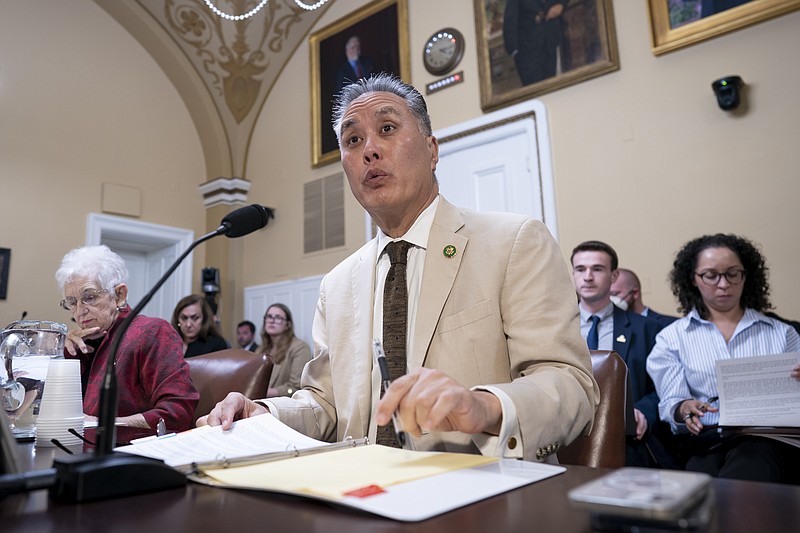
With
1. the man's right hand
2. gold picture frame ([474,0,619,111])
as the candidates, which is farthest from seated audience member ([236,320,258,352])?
the man's right hand

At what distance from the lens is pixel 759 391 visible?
2.29m

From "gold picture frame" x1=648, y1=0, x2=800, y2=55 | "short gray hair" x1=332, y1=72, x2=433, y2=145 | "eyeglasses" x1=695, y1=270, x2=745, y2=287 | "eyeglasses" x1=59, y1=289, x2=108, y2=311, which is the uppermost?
"gold picture frame" x1=648, y1=0, x2=800, y2=55

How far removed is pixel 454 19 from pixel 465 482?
5.38 m

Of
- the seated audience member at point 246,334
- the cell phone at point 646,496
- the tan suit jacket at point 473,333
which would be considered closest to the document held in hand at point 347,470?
the cell phone at point 646,496

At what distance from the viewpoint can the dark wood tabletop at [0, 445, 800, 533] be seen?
55 centimetres

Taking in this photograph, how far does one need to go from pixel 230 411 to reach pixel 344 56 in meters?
5.78

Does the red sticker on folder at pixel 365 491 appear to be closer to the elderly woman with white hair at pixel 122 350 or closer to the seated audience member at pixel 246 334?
the elderly woman with white hair at pixel 122 350

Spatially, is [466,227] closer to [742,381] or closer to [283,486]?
[283,486]

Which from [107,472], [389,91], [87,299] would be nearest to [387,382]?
[107,472]

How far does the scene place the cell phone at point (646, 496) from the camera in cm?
48

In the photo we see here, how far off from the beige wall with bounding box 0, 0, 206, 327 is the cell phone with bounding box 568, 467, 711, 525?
6248mm

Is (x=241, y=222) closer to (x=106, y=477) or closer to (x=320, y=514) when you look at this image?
(x=106, y=477)

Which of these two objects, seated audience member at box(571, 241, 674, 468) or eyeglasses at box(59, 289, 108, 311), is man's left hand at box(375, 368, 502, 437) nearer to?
eyeglasses at box(59, 289, 108, 311)

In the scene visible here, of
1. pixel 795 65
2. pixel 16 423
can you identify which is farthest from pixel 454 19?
pixel 16 423
